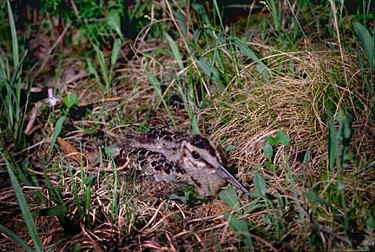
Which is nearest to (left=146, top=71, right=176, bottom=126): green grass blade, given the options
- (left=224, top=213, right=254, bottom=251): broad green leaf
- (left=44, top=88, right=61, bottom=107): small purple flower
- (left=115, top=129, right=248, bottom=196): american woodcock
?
(left=115, top=129, right=248, bottom=196): american woodcock

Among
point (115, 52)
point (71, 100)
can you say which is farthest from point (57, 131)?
point (115, 52)

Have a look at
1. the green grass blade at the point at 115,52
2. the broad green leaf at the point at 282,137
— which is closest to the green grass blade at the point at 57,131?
the green grass blade at the point at 115,52

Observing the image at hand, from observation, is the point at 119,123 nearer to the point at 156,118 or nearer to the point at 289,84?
the point at 156,118

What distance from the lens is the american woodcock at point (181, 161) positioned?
7.45 ft

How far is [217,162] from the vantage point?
2.27m

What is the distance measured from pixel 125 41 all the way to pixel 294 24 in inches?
41.2

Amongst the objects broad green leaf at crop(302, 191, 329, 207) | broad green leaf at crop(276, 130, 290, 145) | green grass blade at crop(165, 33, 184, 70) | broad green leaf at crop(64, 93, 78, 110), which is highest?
green grass blade at crop(165, 33, 184, 70)

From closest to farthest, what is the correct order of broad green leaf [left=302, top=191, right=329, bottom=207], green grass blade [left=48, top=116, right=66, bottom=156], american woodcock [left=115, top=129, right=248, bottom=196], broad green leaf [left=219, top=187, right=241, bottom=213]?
broad green leaf [left=302, top=191, right=329, bottom=207]
broad green leaf [left=219, top=187, right=241, bottom=213]
american woodcock [left=115, top=129, right=248, bottom=196]
green grass blade [left=48, top=116, right=66, bottom=156]

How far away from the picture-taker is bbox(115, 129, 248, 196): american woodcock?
227 cm

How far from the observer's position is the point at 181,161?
7.64 ft

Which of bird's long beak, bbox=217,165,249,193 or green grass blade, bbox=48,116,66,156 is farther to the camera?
green grass blade, bbox=48,116,66,156

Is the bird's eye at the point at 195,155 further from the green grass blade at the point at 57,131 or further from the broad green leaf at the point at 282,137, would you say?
the green grass blade at the point at 57,131

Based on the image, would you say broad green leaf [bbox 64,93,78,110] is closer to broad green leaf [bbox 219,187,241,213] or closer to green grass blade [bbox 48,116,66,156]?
green grass blade [bbox 48,116,66,156]

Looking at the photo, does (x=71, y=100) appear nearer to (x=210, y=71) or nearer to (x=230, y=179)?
(x=210, y=71)
